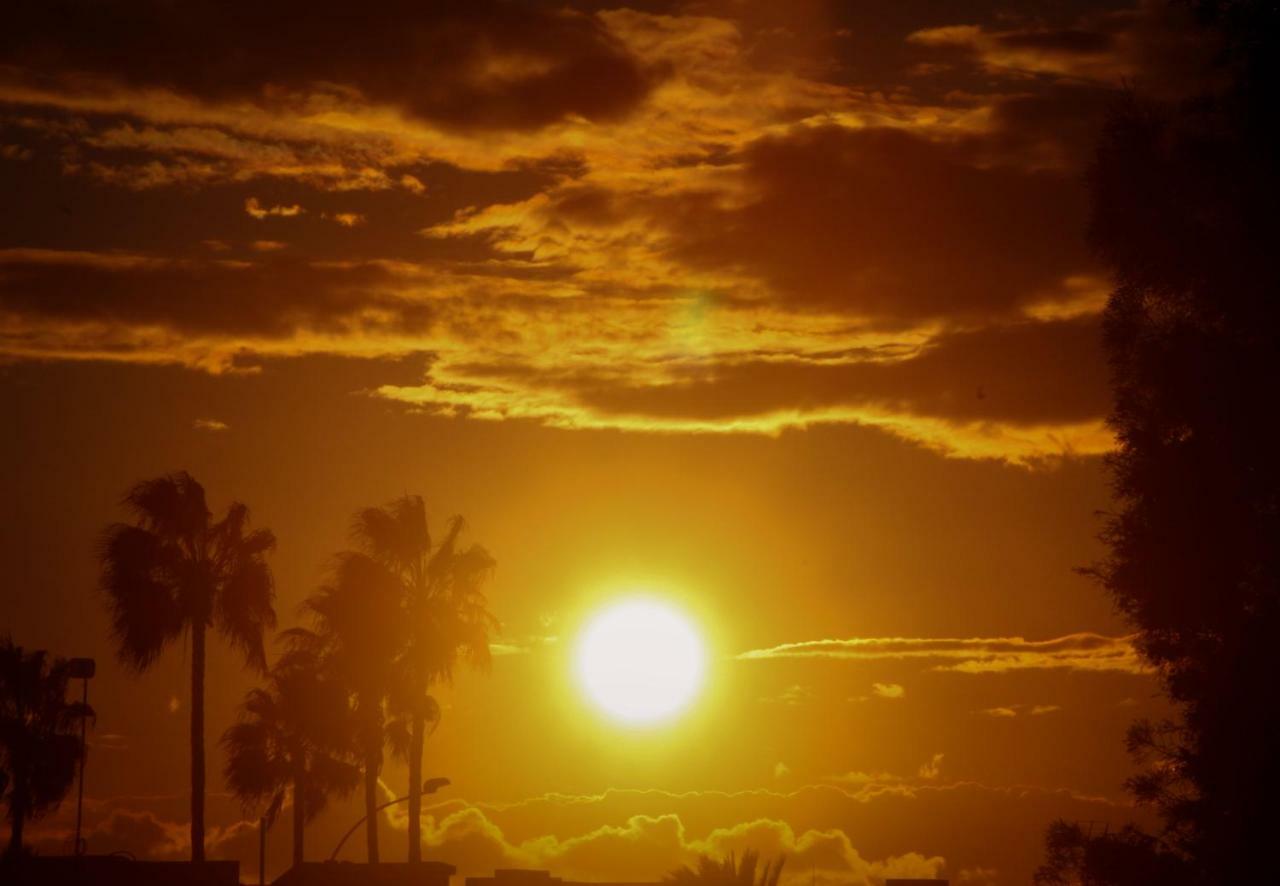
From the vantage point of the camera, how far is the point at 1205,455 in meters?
27.9

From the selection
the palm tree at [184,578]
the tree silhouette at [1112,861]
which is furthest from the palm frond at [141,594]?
the tree silhouette at [1112,861]

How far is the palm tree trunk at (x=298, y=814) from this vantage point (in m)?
60.6

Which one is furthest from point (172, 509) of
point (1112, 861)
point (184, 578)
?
point (1112, 861)

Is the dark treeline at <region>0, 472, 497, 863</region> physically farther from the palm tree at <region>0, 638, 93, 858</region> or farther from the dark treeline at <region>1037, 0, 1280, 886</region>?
the dark treeline at <region>1037, 0, 1280, 886</region>

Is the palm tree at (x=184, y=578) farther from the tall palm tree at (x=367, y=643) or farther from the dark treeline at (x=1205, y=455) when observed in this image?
the dark treeline at (x=1205, y=455)

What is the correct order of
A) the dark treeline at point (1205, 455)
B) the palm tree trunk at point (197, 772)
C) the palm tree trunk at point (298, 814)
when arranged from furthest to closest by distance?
the palm tree trunk at point (298, 814), the palm tree trunk at point (197, 772), the dark treeline at point (1205, 455)

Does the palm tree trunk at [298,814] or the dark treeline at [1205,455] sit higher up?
the dark treeline at [1205,455]

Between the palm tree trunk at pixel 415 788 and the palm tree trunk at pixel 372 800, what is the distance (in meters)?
1.29

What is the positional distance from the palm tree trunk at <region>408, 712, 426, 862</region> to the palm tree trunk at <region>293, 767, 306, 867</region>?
5.06 metres

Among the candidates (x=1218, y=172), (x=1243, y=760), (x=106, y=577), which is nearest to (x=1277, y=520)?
(x=1243, y=760)

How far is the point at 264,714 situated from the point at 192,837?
14.9 meters

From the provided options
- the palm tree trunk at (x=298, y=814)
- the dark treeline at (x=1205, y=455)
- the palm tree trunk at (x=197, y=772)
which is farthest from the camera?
the palm tree trunk at (x=298, y=814)

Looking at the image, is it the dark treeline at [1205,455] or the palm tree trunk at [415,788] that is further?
the palm tree trunk at [415,788]

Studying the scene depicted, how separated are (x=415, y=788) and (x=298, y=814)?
5.88 m
